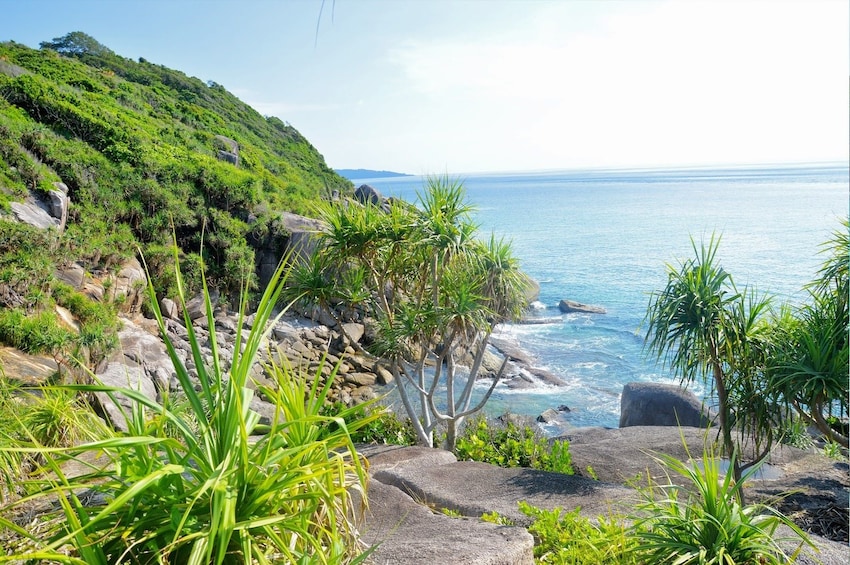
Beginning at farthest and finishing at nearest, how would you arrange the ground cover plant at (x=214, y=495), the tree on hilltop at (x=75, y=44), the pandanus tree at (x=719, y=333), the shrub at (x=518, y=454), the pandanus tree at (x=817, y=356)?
the tree on hilltop at (x=75, y=44), the shrub at (x=518, y=454), the pandanus tree at (x=719, y=333), the pandanus tree at (x=817, y=356), the ground cover plant at (x=214, y=495)

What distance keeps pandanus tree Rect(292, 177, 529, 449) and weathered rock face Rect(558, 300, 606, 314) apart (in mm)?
17550

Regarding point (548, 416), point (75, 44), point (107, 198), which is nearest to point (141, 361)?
point (107, 198)

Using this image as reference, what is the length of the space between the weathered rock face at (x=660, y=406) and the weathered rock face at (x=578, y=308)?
12.5 metres

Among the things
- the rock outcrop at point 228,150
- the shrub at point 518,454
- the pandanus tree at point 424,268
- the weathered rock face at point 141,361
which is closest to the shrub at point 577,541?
the shrub at point 518,454

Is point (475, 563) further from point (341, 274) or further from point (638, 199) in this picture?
point (638, 199)

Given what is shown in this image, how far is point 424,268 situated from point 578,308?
18.6m

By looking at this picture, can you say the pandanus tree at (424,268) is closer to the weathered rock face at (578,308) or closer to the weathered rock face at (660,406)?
the weathered rock face at (660,406)

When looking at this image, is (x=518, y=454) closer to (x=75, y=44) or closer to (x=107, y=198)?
(x=107, y=198)

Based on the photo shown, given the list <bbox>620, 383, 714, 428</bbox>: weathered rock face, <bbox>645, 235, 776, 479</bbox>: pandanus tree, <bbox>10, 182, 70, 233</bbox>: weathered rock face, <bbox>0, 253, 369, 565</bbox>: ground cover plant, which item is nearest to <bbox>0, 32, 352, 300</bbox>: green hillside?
<bbox>10, 182, 70, 233</bbox>: weathered rock face

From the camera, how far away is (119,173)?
16719 mm

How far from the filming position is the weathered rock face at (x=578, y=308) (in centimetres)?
2500

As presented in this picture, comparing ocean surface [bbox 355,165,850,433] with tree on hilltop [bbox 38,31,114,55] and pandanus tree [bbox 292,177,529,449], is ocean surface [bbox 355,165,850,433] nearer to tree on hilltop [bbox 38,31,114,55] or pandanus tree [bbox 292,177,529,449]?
pandanus tree [bbox 292,177,529,449]

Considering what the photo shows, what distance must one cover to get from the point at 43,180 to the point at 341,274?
9112 mm

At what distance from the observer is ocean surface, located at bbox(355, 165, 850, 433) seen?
16125mm
